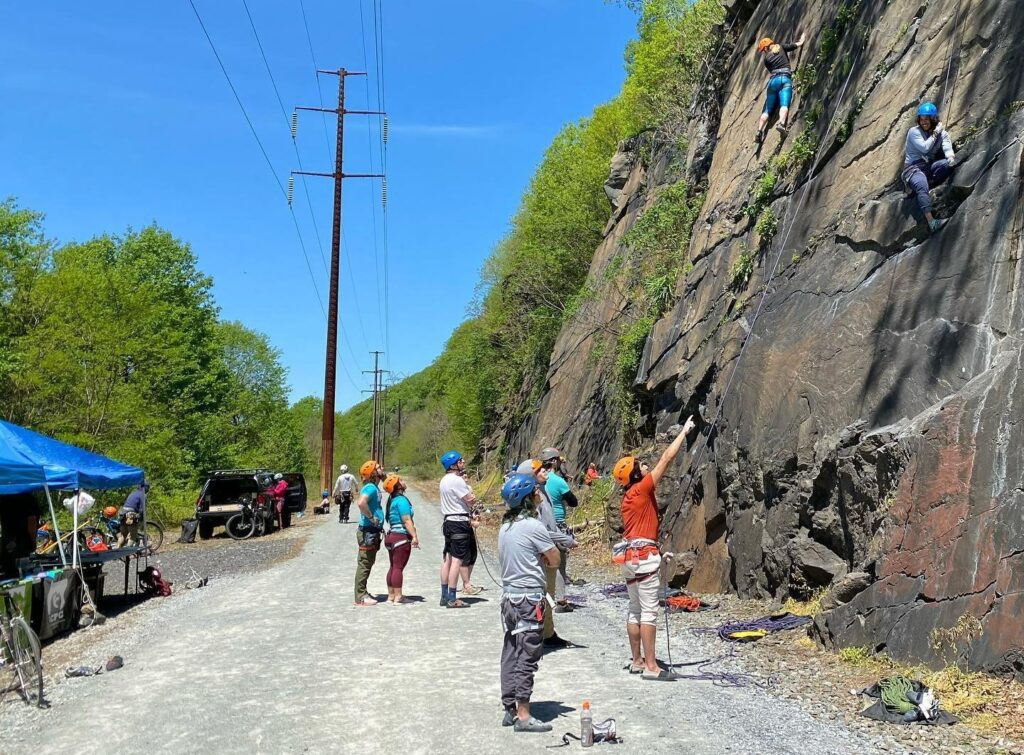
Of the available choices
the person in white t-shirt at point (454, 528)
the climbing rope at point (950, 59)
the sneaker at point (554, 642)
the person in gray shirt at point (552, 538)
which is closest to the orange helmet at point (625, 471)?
the person in gray shirt at point (552, 538)

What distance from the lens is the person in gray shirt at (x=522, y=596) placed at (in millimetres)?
5875

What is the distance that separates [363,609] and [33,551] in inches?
257

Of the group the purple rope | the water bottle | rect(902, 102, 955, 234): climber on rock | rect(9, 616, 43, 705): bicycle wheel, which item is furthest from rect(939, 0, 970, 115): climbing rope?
rect(9, 616, 43, 705): bicycle wheel

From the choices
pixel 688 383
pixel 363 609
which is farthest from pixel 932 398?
pixel 363 609

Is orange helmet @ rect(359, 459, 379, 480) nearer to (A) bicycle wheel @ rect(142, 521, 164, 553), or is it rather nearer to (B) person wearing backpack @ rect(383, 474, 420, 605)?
(B) person wearing backpack @ rect(383, 474, 420, 605)

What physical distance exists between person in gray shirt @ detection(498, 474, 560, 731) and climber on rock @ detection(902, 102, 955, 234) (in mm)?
5163

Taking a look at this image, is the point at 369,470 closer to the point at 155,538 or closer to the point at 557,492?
the point at 557,492

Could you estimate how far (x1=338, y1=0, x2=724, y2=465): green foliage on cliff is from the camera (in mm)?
20000

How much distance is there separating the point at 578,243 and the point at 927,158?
2725cm

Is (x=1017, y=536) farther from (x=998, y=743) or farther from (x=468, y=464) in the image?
(x=468, y=464)

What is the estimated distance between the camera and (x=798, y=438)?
9.64 m

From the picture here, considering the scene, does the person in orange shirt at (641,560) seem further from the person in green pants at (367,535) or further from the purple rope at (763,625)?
the person in green pants at (367,535)

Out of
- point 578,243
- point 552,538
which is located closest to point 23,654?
point 552,538

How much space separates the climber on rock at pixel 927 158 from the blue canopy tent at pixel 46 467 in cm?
1031
